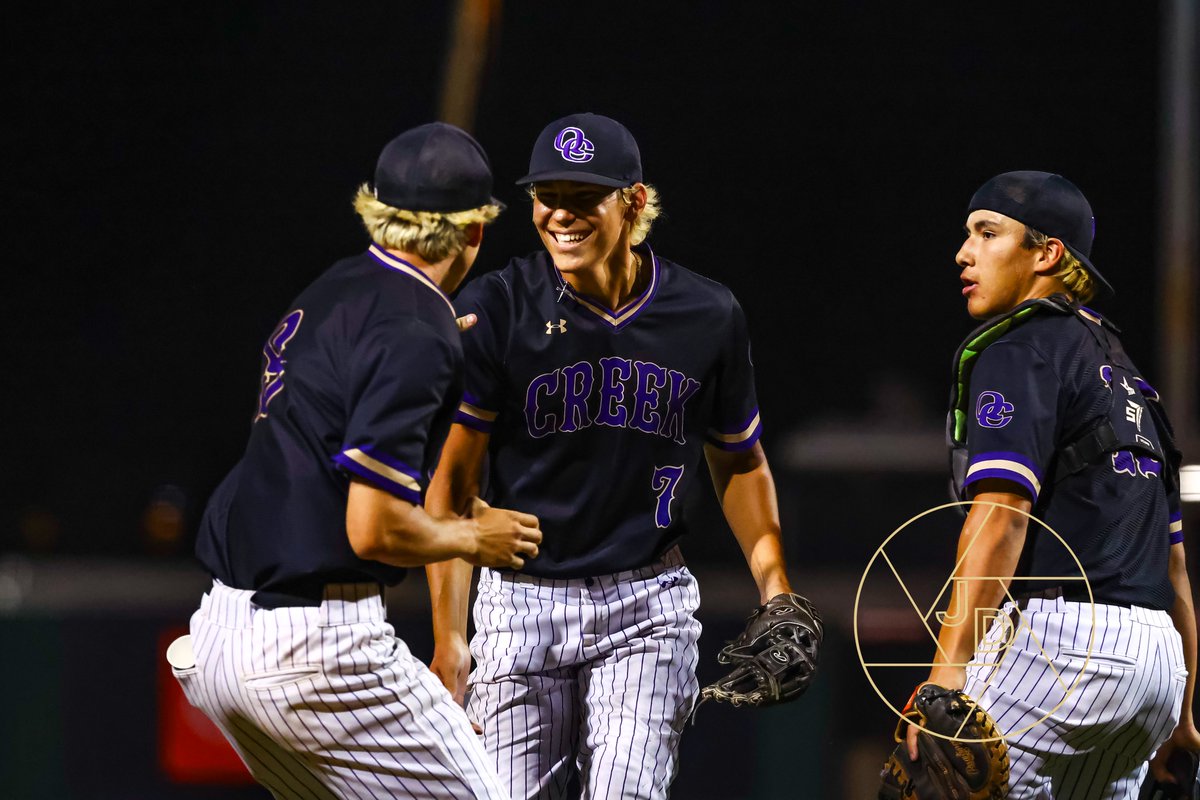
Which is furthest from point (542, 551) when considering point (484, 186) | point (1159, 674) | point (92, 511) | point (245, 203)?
point (245, 203)

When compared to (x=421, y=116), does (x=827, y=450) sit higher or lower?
lower

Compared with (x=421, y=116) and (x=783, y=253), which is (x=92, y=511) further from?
(x=783, y=253)

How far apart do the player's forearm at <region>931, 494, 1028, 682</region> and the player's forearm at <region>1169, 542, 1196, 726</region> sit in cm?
67

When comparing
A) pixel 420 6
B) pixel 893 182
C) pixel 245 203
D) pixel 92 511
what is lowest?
pixel 92 511

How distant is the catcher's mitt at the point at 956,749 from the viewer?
305 cm

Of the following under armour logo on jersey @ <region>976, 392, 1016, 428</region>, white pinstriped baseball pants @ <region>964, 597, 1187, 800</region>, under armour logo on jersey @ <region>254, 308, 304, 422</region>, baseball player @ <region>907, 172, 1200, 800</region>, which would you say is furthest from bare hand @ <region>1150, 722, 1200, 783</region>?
under armour logo on jersey @ <region>254, 308, 304, 422</region>

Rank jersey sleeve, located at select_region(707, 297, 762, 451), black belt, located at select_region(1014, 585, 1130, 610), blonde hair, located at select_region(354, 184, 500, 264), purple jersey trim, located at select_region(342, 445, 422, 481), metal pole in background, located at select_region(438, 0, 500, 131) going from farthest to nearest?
metal pole in background, located at select_region(438, 0, 500, 131) → jersey sleeve, located at select_region(707, 297, 762, 451) → black belt, located at select_region(1014, 585, 1130, 610) → blonde hair, located at select_region(354, 184, 500, 264) → purple jersey trim, located at select_region(342, 445, 422, 481)

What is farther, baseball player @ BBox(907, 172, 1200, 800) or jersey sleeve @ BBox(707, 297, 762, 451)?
jersey sleeve @ BBox(707, 297, 762, 451)

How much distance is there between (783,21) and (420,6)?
2.74 metres

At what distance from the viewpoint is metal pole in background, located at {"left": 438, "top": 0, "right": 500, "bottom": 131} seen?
10.7m

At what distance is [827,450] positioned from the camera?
23.5ft

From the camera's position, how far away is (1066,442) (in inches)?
127

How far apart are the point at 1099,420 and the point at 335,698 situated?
173 centimetres

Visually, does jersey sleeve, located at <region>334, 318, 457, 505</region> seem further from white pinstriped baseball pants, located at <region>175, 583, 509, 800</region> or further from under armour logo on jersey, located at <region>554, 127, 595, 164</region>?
under armour logo on jersey, located at <region>554, 127, 595, 164</region>
